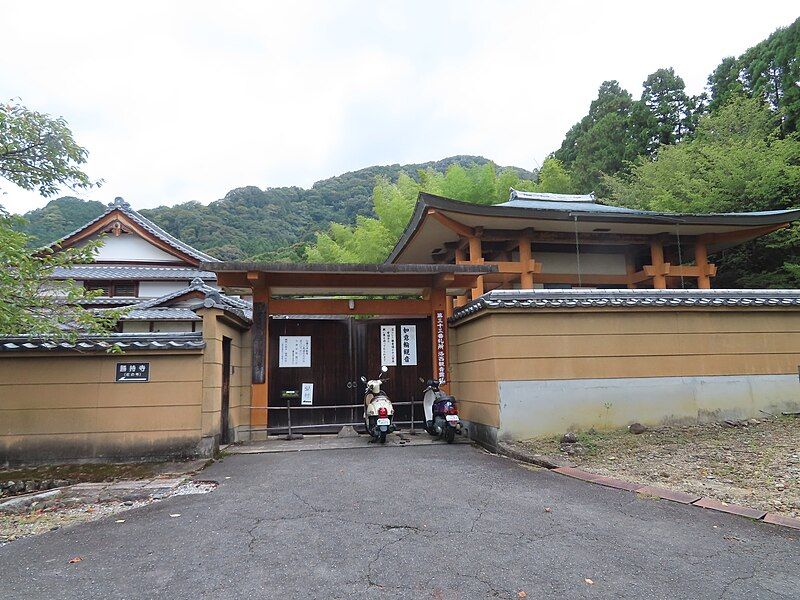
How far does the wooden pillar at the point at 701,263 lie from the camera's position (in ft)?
37.8

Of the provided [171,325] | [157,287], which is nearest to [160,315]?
[171,325]

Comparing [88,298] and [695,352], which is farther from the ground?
[88,298]

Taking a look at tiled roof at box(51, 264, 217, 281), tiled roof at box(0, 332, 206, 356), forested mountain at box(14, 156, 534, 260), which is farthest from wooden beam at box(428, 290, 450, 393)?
forested mountain at box(14, 156, 534, 260)

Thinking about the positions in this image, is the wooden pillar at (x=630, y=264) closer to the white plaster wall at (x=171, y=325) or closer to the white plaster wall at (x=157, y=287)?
the white plaster wall at (x=171, y=325)

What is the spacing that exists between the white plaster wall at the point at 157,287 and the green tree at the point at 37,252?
10.2 meters

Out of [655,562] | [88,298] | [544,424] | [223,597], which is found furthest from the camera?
[544,424]

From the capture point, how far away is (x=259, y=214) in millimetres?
40125

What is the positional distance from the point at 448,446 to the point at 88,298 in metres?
4.74

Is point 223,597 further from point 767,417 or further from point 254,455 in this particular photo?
point 767,417

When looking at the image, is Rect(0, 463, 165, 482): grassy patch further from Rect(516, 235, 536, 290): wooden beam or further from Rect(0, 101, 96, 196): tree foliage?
Rect(516, 235, 536, 290): wooden beam

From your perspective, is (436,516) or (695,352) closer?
(436,516)

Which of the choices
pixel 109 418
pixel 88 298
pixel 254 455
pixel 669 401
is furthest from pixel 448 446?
pixel 88 298

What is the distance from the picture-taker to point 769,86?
58.6ft

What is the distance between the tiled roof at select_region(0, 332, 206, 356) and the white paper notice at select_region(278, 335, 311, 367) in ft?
6.44
